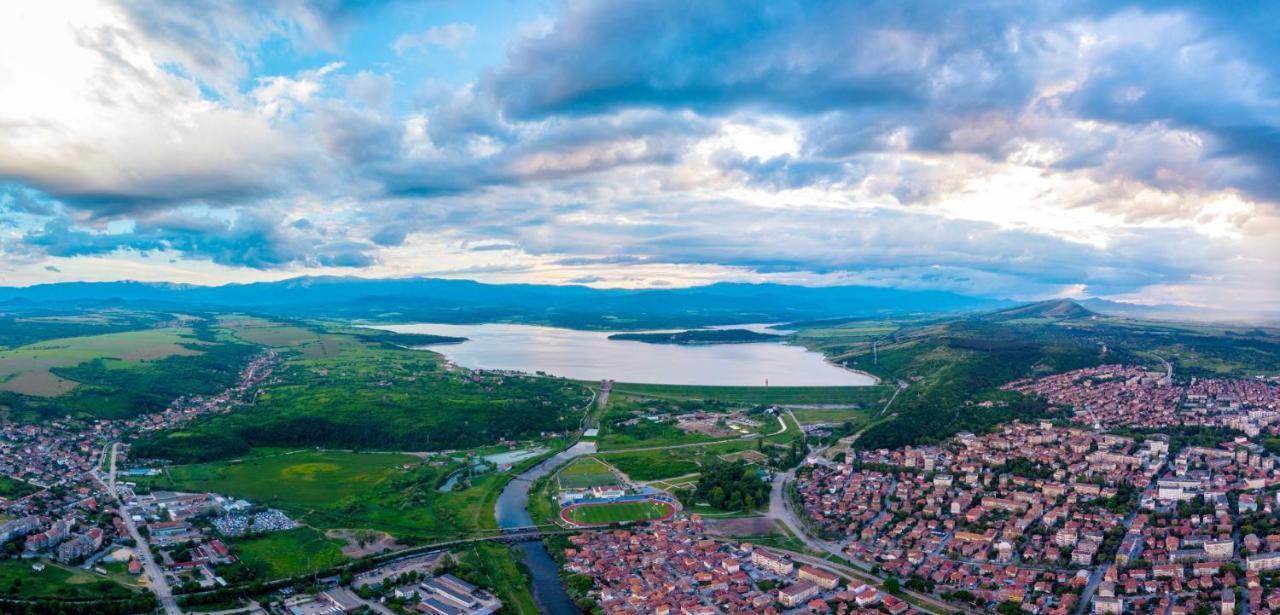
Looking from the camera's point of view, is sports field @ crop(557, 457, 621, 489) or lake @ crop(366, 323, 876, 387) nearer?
sports field @ crop(557, 457, 621, 489)

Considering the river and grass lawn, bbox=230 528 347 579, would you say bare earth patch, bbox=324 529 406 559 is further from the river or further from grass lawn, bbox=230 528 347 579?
the river

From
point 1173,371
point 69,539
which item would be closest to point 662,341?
point 1173,371

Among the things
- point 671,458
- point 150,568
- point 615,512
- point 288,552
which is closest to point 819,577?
point 615,512

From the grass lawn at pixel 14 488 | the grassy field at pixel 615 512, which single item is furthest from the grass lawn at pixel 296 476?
the grassy field at pixel 615 512

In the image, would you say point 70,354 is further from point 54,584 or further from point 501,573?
point 501,573

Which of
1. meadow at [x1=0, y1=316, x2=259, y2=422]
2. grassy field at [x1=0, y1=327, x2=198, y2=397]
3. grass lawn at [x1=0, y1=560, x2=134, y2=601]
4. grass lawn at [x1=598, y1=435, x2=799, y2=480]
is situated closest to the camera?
grass lawn at [x1=0, y1=560, x2=134, y2=601]

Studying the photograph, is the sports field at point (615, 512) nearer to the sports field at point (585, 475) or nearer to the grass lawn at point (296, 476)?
→ the sports field at point (585, 475)

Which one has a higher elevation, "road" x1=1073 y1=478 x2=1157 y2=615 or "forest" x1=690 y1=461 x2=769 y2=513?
"forest" x1=690 y1=461 x2=769 y2=513

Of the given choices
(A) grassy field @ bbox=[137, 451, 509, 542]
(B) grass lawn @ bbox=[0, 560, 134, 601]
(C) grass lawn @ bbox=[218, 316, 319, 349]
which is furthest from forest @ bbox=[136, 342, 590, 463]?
(C) grass lawn @ bbox=[218, 316, 319, 349]
